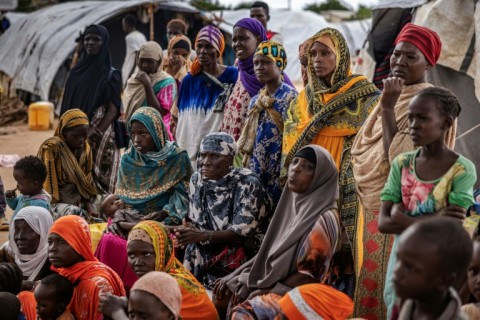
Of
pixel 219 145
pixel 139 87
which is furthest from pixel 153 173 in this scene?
pixel 139 87

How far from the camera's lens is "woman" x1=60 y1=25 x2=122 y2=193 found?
8031 mm

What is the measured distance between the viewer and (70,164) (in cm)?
701

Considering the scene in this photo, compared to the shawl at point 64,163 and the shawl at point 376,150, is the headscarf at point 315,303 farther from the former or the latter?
the shawl at point 64,163

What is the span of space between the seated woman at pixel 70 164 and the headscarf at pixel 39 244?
47.3 inches

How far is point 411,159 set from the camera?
4.24 m

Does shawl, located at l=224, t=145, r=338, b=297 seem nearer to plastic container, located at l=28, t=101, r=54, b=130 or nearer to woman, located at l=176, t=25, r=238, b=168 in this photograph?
woman, located at l=176, t=25, r=238, b=168

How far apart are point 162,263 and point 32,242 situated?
1.07 meters

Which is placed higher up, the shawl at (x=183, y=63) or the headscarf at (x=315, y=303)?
the shawl at (x=183, y=63)

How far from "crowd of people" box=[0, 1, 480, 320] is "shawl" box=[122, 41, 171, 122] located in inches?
35.2

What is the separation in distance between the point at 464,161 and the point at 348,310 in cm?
100

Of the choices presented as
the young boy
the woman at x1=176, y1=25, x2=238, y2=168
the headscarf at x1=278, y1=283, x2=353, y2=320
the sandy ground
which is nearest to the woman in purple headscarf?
the woman at x1=176, y1=25, x2=238, y2=168

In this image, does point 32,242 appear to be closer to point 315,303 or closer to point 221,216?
point 221,216

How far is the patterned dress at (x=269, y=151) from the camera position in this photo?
600cm

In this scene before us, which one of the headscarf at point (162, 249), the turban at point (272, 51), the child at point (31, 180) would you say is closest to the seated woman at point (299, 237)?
the headscarf at point (162, 249)
